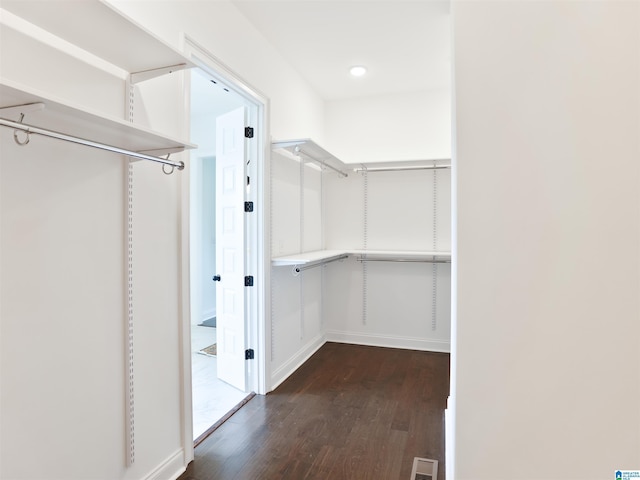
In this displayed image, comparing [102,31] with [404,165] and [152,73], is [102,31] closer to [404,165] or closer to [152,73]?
[152,73]

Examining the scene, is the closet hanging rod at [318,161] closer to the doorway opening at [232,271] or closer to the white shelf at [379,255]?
the doorway opening at [232,271]

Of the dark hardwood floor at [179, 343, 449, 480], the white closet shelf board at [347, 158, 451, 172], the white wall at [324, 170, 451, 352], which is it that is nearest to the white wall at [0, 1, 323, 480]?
the dark hardwood floor at [179, 343, 449, 480]

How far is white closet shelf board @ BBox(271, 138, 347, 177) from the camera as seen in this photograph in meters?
2.98

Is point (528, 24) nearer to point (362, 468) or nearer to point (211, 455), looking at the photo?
point (362, 468)

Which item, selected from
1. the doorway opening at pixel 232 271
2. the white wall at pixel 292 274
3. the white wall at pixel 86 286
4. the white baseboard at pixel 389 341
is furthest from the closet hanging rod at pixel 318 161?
the white baseboard at pixel 389 341

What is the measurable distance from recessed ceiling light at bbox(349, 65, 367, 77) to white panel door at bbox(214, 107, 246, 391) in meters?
1.23

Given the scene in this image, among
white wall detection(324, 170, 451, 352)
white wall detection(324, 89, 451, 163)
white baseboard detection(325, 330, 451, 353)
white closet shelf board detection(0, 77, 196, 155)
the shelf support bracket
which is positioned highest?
white wall detection(324, 89, 451, 163)

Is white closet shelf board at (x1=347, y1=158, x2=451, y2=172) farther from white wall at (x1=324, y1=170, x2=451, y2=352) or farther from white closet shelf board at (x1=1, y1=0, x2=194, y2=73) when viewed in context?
white closet shelf board at (x1=1, y1=0, x2=194, y2=73)

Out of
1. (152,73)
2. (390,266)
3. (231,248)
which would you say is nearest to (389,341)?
(390,266)

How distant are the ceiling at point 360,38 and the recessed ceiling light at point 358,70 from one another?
0.06m

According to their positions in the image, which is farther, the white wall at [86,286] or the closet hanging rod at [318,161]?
the closet hanging rod at [318,161]

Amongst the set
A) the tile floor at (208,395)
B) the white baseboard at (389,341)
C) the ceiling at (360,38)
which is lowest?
the tile floor at (208,395)

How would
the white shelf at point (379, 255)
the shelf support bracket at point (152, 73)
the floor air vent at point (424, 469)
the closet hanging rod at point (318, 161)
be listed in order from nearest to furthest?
the shelf support bracket at point (152, 73) → the floor air vent at point (424, 469) → the closet hanging rod at point (318, 161) → the white shelf at point (379, 255)

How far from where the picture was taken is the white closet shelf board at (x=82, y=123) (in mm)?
987
